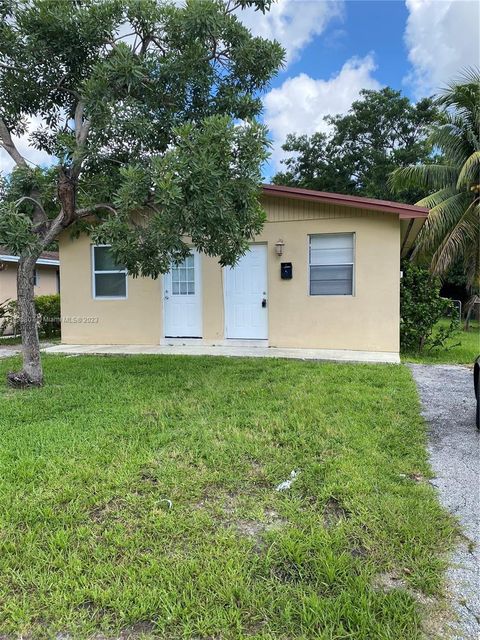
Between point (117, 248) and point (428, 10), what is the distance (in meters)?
8.03

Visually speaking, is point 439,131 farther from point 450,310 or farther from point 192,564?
point 192,564

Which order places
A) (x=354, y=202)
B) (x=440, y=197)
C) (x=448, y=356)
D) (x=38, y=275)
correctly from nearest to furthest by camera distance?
(x=354, y=202) → (x=448, y=356) → (x=440, y=197) → (x=38, y=275)

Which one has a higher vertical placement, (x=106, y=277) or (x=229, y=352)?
(x=106, y=277)

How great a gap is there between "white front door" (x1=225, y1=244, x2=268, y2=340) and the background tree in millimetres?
17428

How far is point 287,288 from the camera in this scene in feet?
27.5

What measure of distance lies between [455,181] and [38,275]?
14750 mm

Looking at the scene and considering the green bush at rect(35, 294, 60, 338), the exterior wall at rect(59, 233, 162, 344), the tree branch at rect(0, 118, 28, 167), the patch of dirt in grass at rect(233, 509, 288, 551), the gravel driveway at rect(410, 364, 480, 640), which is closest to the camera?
the gravel driveway at rect(410, 364, 480, 640)


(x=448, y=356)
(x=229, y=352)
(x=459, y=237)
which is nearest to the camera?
(x=229, y=352)

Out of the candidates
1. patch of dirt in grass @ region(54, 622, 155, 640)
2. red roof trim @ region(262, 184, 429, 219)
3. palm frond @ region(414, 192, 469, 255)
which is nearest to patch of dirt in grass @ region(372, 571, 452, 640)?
patch of dirt in grass @ region(54, 622, 155, 640)

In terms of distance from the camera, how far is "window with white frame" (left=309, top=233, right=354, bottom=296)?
8148mm

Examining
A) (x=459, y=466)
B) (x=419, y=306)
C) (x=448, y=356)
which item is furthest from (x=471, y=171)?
(x=459, y=466)

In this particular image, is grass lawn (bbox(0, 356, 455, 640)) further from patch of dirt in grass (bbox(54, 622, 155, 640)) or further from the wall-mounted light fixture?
the wall-mounted light fixture

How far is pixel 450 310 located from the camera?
9242 millimetres

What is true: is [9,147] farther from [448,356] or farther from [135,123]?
[448,356]
